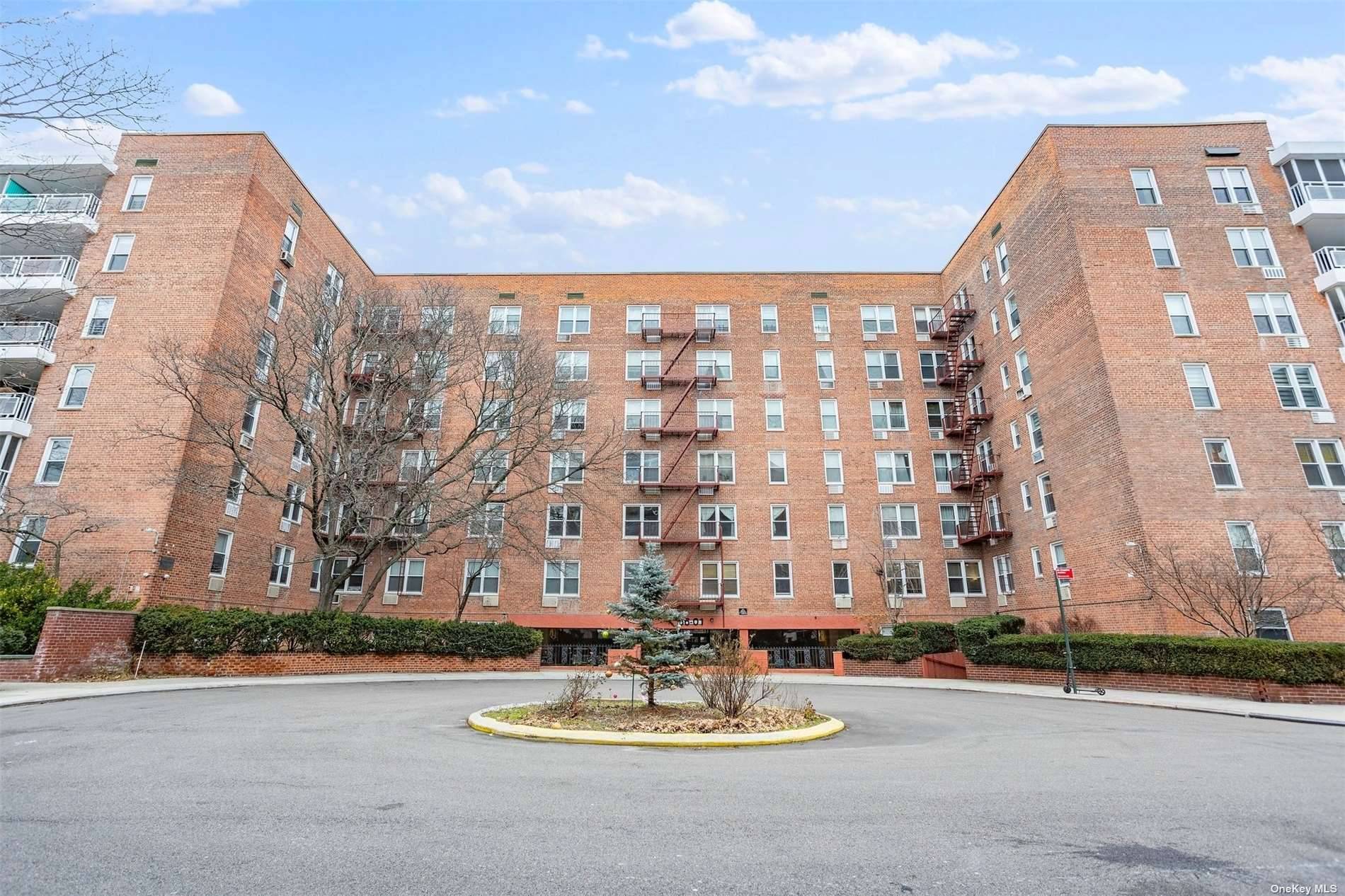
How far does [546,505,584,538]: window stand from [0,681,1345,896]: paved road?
875 inches

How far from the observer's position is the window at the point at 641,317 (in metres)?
36.2

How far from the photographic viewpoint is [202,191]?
2692cm

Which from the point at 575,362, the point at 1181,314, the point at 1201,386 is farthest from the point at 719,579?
the point at 1181,314

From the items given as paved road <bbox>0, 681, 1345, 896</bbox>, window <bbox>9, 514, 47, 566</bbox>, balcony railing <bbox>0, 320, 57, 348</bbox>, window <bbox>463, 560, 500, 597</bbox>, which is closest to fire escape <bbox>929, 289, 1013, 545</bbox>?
paved road <bbox>0, 681, 1345, 896</bbox>

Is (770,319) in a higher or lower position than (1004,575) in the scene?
higher

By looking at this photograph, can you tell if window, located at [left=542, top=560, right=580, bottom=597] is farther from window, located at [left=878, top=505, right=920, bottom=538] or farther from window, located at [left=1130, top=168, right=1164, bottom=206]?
window, located at [left=1130, top=168, right=1164, bottom=206]

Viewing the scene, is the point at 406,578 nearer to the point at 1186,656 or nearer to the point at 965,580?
the point at 965,580

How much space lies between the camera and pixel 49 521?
22.1 meters

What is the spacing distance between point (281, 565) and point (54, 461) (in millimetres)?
8702

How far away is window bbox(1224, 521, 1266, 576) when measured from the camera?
20.4 metres

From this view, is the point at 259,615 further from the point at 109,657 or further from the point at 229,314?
the point at 229,314

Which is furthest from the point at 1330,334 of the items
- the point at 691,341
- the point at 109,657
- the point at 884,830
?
the point at 109,657

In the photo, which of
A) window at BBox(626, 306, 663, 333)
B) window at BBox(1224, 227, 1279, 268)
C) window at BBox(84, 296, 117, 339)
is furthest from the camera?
window at BBox(626, 306, 663, 333)

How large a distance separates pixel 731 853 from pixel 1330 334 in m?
31.9
